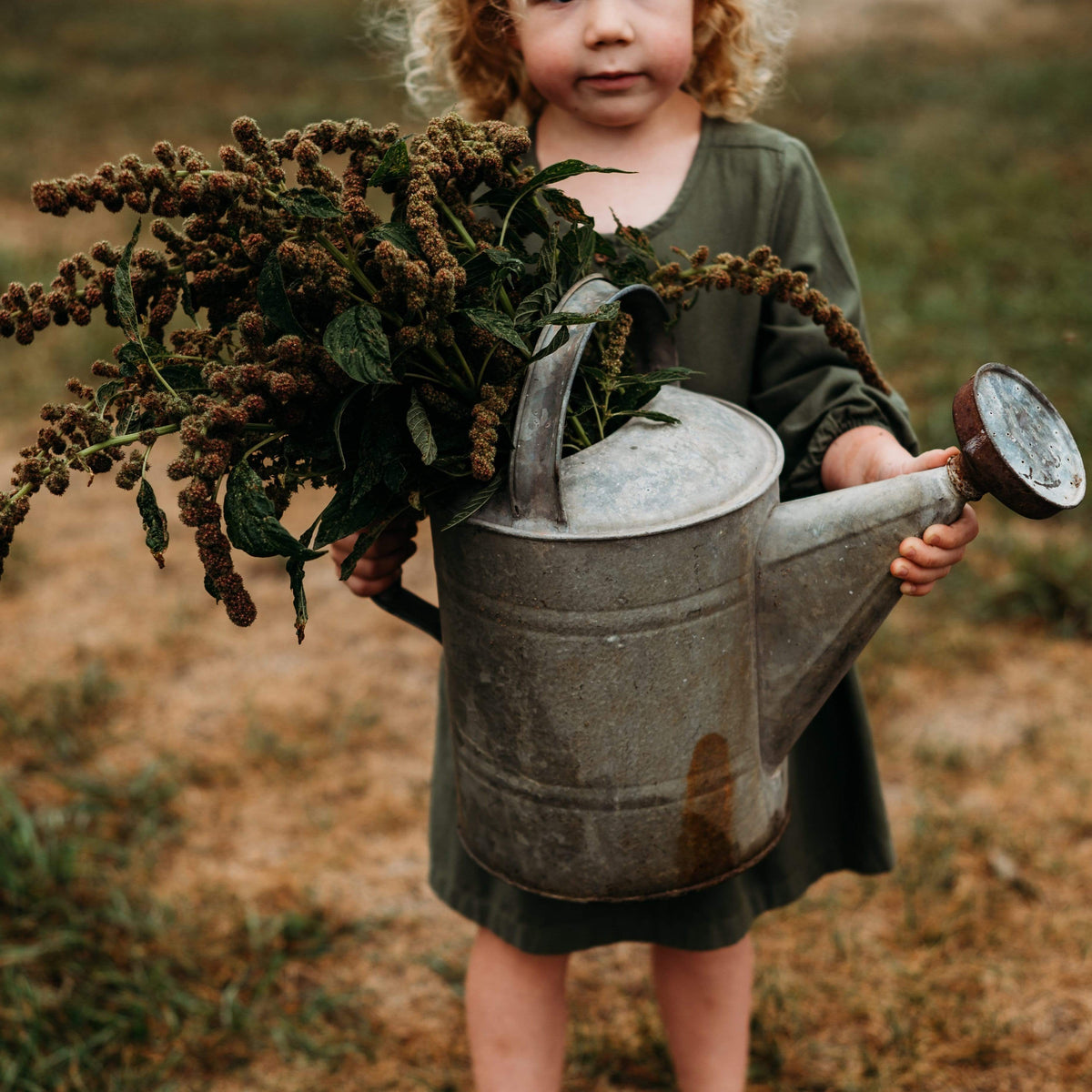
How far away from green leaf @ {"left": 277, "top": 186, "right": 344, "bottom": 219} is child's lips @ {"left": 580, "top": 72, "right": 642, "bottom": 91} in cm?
59

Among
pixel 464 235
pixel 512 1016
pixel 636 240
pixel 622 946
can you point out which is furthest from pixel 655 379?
pixel 622 946

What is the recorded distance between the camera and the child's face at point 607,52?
4.95ft

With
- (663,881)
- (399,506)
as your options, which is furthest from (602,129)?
(663,881)

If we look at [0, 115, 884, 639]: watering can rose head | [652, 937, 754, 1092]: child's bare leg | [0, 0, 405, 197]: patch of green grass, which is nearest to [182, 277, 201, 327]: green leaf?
[0, 115, 884, 639]: watering can rose head

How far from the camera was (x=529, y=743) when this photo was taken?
1357mm

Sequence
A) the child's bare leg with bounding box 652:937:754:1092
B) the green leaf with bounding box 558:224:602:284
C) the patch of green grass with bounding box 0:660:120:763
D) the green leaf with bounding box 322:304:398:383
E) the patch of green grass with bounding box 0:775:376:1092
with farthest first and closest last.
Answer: the patch of green grass with bounding box 0:660:120:763, the patch of green grass with bounding box 0:775:376:1092, the child's bare leg with bounding box 652:937:754:1092, the green leaf with bounding box 558:224:602:284, the green leaf with bounding box 322:304:398:383

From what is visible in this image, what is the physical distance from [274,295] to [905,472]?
77 centimetres

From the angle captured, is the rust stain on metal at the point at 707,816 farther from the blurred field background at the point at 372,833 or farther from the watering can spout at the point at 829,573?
the blurred field background at the point at 372,833

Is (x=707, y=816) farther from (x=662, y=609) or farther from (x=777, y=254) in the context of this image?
(x=777, y=254)

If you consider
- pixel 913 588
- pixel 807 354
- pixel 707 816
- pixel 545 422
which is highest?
pixel 545 422

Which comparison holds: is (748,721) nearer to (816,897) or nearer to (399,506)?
(399,506)

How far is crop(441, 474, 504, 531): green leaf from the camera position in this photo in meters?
1.23

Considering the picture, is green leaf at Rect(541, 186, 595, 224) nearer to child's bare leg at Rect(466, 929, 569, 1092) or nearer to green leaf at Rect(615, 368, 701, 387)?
green leaf at Rect(615, 368, 701, 387)

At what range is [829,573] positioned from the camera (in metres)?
1.34
